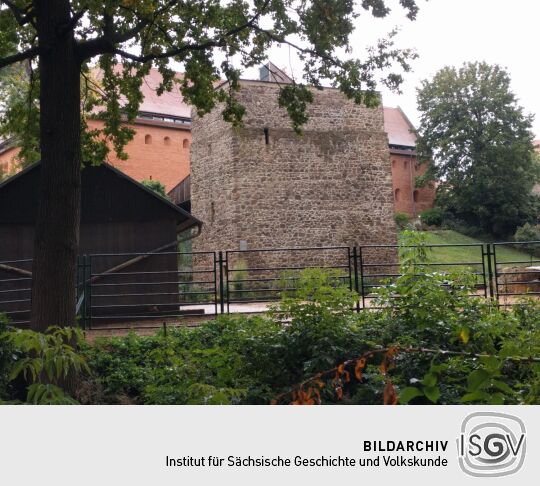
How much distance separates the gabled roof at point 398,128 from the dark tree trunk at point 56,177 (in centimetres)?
4428

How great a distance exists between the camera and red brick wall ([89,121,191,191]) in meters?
41.9

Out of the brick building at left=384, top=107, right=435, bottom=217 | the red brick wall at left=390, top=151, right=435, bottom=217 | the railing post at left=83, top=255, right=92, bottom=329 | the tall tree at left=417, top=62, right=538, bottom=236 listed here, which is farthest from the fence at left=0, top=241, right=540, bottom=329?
the brick building at left=384, top=107, right=435, bottom=217

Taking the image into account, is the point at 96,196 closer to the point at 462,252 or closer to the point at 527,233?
the point at 462,252

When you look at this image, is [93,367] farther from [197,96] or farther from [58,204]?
[197,96]

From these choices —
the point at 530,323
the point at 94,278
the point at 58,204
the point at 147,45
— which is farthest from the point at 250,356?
the point at 94,278

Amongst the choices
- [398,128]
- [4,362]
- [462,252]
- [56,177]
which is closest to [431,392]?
[4,362]

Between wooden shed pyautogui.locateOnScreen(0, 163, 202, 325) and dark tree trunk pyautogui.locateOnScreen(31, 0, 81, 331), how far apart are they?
21.1 ft

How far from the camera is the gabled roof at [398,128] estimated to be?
50500 millimetres

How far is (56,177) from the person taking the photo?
7137mm

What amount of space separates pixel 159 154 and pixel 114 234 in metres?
29.3

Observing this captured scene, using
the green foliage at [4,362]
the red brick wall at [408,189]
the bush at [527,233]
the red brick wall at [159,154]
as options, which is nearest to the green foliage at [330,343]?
the green foliage at [4,362]

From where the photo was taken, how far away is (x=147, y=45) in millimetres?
10523

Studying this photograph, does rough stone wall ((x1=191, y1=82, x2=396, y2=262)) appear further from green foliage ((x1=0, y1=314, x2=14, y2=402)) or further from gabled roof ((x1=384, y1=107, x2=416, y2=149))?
gabled roof ((x1=384, y1=107, x2=416, y2=149))
